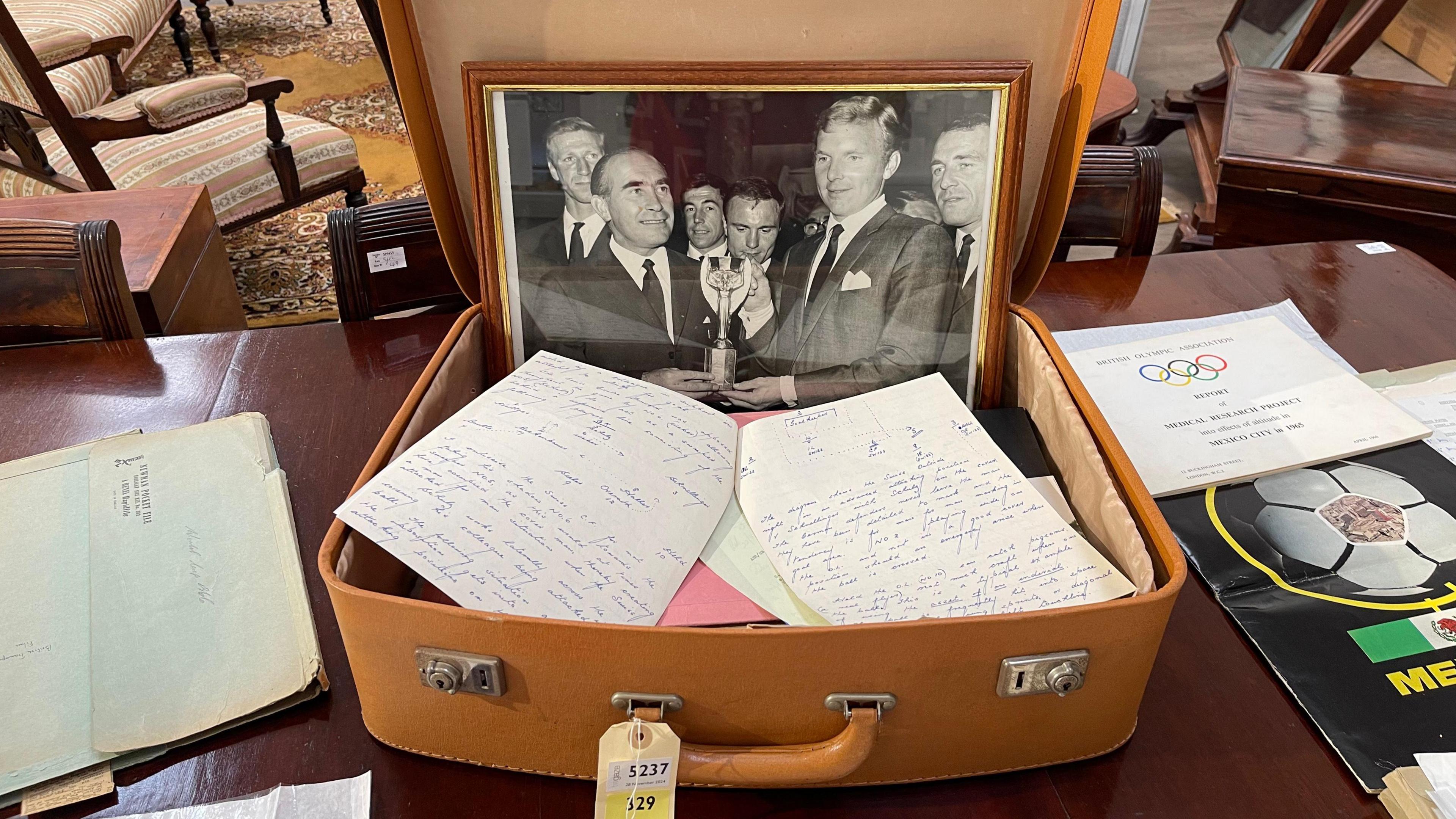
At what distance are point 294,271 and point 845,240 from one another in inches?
86.6

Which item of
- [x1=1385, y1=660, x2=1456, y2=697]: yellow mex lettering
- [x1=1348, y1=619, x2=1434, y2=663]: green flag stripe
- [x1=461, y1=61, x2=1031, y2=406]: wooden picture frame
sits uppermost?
[x1=461, y1=61, x2=1031, y2=406]: wooden picture frame

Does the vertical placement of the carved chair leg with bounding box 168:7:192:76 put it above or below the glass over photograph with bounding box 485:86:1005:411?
below

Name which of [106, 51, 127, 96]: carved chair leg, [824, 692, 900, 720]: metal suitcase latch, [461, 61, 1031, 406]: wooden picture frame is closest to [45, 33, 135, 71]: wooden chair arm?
[106, 51, 127, 96]: carved chair leg

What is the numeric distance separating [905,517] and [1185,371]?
444 mm

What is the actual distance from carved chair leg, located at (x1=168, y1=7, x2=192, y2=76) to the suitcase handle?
4.16 metres

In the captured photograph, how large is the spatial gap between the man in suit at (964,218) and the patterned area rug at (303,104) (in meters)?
1.49

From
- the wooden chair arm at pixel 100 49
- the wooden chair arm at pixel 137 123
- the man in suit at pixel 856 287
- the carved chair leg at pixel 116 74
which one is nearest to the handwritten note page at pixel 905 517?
the man in suit at pixel 856 287

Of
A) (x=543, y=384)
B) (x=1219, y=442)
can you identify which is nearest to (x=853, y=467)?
(x=543, y=384)

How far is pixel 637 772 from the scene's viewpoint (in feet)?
1.76

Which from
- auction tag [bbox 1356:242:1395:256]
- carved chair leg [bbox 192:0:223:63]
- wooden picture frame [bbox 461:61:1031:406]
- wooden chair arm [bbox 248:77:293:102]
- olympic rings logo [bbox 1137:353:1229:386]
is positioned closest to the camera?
wooden picture frame [bbox 461:61:1031:406]

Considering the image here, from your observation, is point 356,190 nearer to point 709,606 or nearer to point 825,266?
point 825,266

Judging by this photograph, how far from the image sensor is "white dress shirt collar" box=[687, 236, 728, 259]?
790 mm

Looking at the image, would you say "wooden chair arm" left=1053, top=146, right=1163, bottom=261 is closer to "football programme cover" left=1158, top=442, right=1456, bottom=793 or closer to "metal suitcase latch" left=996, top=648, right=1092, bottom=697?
"football programme cover" left=1158, top=442, right=1456, bottom=793

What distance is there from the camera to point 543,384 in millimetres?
765
